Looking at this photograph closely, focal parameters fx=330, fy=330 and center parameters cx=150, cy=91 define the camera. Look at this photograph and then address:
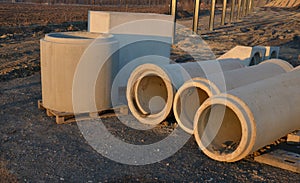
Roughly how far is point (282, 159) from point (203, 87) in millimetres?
1489

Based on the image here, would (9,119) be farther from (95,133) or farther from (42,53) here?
(95,133)

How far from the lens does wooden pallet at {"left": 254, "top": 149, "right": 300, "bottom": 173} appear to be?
14.2 feet

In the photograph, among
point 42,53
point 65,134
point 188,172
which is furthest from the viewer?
point 42,53

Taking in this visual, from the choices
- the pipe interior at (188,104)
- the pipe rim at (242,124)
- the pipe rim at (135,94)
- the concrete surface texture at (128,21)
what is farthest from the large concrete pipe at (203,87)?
the concrete surface texture at (128,21)

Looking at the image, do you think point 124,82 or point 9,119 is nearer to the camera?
point 9,119

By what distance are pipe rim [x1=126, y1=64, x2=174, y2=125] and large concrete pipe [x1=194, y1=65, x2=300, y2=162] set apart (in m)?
0.80

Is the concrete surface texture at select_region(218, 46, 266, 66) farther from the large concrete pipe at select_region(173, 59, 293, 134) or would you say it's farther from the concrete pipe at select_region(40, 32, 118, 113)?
the concrete pipe at select_region(40, 32, 118, 113)

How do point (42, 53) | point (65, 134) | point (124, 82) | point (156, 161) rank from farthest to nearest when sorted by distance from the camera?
point (124, 82)
point (42, 53)
point (65, 134)
point (156, 161)

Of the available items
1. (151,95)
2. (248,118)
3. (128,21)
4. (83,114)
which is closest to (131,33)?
(128,21)

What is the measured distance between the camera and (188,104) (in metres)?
5.61

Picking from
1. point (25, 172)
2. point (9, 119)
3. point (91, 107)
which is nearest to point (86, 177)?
point (25, 172)

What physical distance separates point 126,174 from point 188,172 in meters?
0.79

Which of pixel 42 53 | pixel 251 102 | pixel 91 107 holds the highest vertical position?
pixel 42 53

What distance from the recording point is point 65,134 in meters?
5.19
